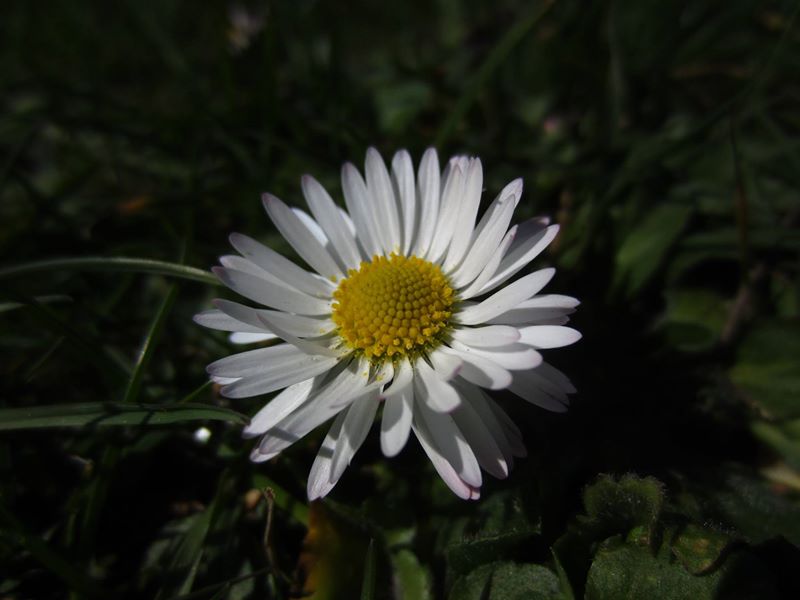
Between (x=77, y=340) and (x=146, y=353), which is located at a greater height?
(x=77, y=340)

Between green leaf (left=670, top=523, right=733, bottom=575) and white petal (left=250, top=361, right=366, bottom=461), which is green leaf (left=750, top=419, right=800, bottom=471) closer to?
green leaf (left=670, top=523, right=733, bottom=575)

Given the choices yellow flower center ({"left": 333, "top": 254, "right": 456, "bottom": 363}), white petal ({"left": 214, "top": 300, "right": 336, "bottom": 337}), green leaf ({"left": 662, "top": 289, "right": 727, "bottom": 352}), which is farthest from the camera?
green leaf ({"left": 662, "top": 289, "right": 727, "bottom": 352})

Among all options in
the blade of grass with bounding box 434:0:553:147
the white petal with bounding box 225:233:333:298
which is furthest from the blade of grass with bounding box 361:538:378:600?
the blade of grass with bounding box 434:0:553:147

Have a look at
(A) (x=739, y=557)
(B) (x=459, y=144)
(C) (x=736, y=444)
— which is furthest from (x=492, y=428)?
(B) (x=459, y=144)

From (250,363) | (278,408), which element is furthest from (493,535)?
(250,363)

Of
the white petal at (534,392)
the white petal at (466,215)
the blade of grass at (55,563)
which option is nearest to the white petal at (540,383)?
the white petal at (534,392)

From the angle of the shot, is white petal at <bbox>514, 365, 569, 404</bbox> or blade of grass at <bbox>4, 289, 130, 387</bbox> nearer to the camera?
white petal at <bbox>514, 365, 569, 404</bbox>

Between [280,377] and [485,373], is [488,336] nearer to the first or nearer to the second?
[485,373]

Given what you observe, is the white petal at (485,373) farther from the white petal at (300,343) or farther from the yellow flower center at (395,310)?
the white petal at (300,343)
